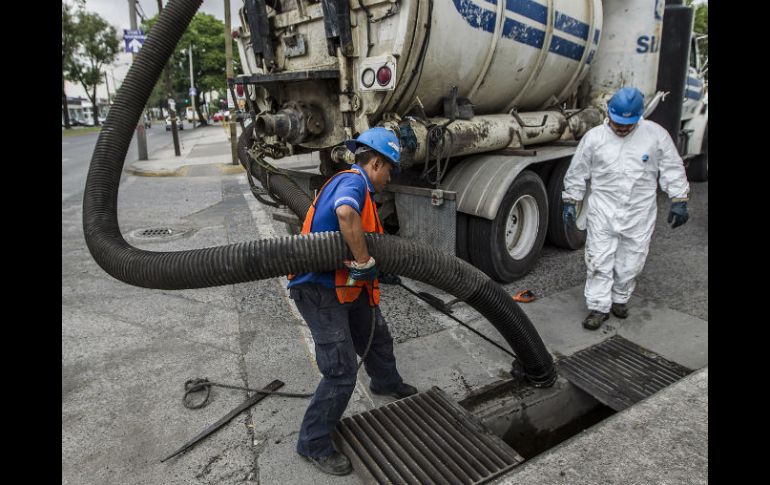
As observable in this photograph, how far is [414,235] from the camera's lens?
4500 mm

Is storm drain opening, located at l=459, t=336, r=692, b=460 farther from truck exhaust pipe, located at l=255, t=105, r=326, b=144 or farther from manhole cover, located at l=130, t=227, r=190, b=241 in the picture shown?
manhole cover, located at l=130, t=227, r=190, b=241

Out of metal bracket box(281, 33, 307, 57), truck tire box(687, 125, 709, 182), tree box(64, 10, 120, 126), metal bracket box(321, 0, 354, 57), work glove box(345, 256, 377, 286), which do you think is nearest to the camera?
work glove box(345, 256, 377, 286)

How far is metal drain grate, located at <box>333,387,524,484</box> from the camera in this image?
2320 millimetres

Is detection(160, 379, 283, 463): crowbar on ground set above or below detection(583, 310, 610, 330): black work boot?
below

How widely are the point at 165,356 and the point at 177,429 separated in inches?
36.4

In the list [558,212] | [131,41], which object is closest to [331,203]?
[558,212]

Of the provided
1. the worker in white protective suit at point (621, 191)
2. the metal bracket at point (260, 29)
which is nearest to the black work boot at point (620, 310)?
the worker in white protective suit at point (621, 191)

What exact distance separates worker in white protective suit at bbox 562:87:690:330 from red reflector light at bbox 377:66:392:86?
1.64 metres

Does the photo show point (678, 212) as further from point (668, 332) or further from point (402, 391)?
point (402, 391)

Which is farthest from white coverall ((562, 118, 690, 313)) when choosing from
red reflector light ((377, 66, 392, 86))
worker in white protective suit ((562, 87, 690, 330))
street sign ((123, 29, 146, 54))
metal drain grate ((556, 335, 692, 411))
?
street sign ((123, 29, 146, 54))

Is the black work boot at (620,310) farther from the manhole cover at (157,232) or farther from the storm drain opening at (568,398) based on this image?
the manhole cover at (157,232)

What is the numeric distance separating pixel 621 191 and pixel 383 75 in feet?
6.77

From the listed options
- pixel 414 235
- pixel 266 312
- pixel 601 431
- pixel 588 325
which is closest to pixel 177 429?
pixel 266 312
